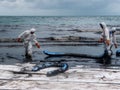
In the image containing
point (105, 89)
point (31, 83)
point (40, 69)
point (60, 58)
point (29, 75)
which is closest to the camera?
point (105, 89)

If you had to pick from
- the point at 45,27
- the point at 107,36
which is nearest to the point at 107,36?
the point at 107,36

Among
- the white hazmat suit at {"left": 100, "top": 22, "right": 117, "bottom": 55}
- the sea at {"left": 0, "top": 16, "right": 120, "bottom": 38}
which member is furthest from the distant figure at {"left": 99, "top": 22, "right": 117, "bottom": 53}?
the sea at {"left": 0, "top": 16, "right": 120, "bottom": 38}

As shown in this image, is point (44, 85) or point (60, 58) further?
point (60, 58)

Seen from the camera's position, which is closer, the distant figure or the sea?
the distant figure

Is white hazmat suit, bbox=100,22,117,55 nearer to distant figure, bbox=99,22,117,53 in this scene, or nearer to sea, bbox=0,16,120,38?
distant figure, bbox=99,22,117,53

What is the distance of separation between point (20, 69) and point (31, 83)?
2193 millimetres

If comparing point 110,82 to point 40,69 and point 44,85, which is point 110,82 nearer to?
point 44,85

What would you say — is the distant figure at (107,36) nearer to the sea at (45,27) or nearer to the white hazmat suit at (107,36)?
the white hazmat suit at (107,36)

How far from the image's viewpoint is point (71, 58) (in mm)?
19156

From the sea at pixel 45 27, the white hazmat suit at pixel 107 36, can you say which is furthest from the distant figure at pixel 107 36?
the sea at pixel 45 27

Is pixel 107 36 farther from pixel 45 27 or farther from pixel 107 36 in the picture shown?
pixel 45 27

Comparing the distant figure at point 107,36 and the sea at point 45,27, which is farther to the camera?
the sea at point 45,27

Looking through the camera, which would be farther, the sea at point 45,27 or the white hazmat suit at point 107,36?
the sea at point 45,27

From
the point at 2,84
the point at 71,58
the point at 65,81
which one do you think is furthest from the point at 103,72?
the point at 71,58
